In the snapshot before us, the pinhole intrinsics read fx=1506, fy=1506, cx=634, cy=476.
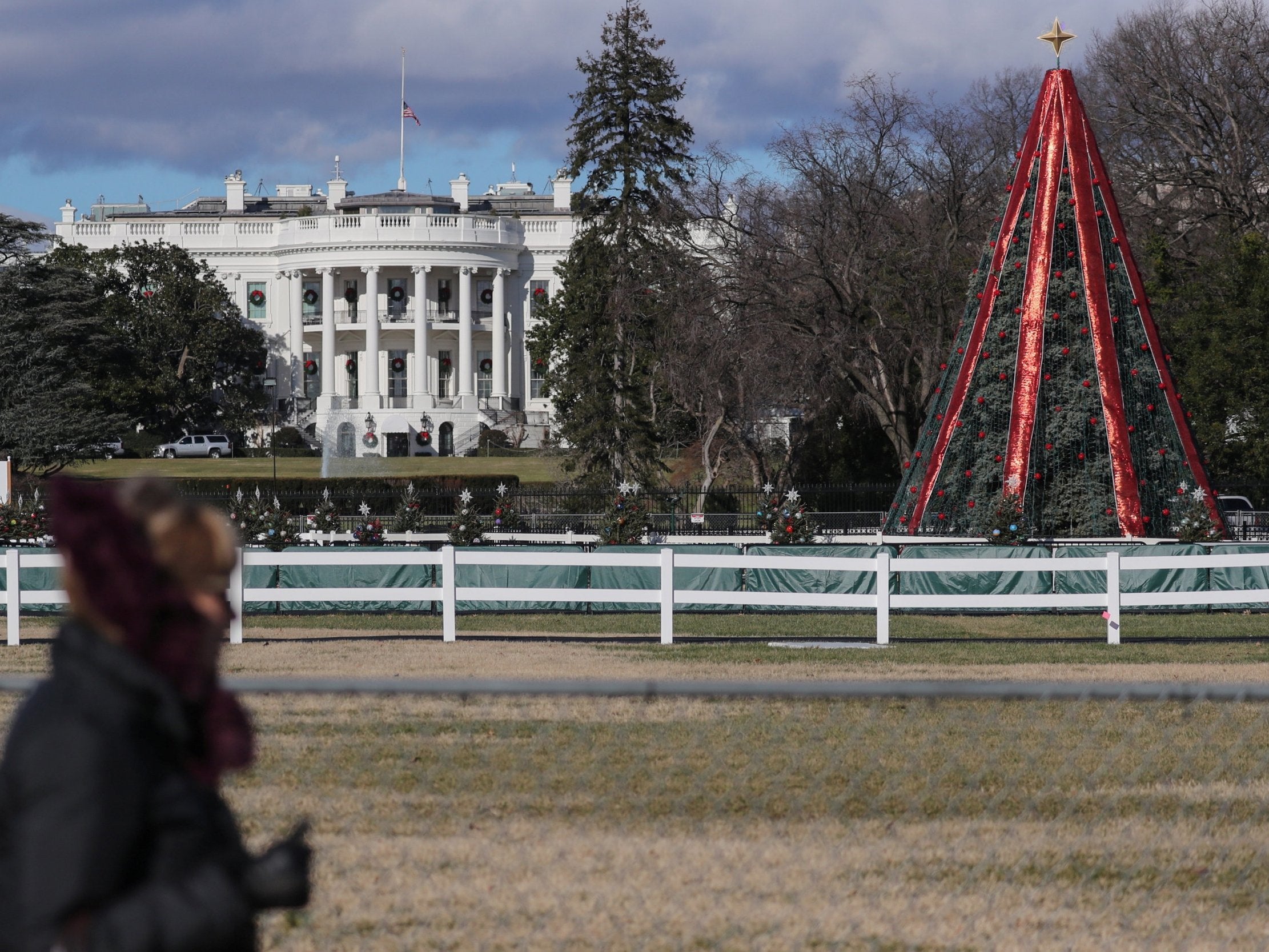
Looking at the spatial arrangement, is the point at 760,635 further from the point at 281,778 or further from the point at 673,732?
the point at 281,778

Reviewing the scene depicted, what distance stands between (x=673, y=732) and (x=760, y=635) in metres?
7.67

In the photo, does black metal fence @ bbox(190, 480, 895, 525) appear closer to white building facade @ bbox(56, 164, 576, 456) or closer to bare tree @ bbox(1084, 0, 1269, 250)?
bare tree @ bbox(1084, 0, 1269, 250)

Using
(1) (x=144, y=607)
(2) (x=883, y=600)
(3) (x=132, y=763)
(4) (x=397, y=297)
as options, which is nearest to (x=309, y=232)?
Result: (4) (x=397, y=297)

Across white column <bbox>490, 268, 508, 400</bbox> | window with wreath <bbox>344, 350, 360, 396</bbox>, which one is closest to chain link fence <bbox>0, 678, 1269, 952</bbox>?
white column <bbox>490, 268, 508, 400</bbox>

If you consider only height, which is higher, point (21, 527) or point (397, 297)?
point (397, 297)

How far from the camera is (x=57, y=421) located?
49500 mm

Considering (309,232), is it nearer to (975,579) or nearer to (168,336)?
(168,336)

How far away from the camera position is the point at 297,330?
86562 mm

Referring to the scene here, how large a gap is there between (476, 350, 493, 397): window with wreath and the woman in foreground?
8492cm

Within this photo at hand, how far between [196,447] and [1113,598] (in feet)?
209

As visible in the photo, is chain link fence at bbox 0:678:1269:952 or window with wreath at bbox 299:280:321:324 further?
window with wreath at bbox 299:280:321:324

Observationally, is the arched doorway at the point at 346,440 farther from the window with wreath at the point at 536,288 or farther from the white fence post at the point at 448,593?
the white fence post at the point at 448,593

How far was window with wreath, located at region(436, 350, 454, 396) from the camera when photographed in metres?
87.5

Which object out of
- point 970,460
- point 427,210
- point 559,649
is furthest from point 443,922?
point 427,210
